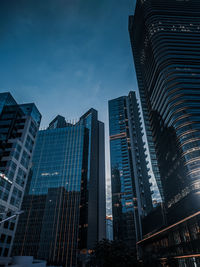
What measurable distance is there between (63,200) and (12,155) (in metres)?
86.2

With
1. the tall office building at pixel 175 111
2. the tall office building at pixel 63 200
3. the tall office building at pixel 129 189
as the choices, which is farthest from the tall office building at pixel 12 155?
the tall office building at pixel 129 189

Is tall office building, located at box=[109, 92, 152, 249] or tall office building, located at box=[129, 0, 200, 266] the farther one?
tall office building, located at box=[109, 92, 152, 249]

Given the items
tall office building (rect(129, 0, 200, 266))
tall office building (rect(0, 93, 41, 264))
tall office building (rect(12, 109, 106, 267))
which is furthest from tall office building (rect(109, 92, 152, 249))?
tall office building (rect(0, 93, 41, 264))

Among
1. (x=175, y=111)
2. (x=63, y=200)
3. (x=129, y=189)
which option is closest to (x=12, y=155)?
(x=175, y=111)

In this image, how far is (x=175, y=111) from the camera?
98000 millimetres

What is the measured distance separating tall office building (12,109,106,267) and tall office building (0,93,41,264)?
66534 millimetres

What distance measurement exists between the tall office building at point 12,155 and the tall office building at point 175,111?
56.1m

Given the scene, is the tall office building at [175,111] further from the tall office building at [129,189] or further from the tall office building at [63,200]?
the tall office building at [63,200]

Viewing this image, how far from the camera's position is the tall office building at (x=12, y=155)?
64.9 meters

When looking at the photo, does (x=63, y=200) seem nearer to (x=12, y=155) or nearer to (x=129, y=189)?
(x=129, y=189)

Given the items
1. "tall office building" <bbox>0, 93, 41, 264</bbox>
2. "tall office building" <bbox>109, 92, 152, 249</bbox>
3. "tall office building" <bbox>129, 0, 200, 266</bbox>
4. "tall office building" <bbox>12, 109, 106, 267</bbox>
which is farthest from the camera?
"tall office building" <bbox>109, 92, 152, 249</bbox>

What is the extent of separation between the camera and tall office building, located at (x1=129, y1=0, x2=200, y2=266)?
7069cm

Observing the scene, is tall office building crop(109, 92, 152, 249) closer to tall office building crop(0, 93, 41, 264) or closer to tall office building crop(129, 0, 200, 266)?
tall office building crop(129, 0, 200, 266)

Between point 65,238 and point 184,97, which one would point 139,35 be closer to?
point 184,97
